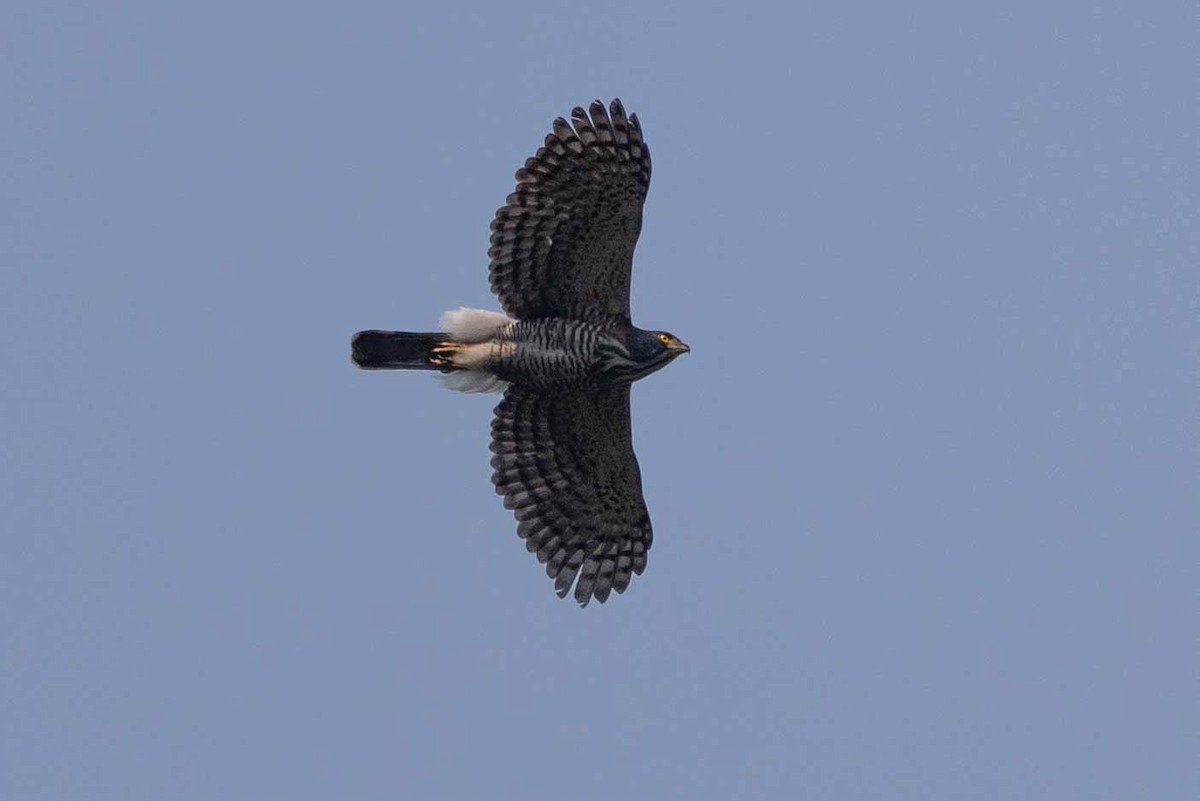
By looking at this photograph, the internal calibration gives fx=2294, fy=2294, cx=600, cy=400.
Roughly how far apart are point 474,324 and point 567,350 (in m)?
0.98

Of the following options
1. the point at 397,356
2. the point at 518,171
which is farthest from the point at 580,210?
the point at 397,356

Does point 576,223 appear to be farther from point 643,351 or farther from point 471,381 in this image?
point 471,381

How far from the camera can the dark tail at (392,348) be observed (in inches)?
901

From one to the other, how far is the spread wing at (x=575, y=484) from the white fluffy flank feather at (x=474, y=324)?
2.36 ft

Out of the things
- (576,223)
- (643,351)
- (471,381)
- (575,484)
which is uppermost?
(576,223)

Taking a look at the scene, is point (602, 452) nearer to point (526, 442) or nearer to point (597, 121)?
point (526, 442)

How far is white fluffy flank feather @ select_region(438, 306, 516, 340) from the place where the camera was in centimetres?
2270

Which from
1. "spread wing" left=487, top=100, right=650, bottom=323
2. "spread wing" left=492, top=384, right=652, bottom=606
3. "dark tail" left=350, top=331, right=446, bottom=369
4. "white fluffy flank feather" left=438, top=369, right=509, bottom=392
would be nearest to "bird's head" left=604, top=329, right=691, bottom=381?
"spread wing" left=487, top=100, right=650, bottom=323

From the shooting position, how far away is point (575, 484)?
77.2 feet

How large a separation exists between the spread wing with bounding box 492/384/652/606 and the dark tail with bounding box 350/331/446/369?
952mm

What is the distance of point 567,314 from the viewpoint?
74.5 ft

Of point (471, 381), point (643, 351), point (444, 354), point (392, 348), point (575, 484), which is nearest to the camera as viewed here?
point (643, 351)

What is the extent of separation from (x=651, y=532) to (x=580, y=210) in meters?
3.54

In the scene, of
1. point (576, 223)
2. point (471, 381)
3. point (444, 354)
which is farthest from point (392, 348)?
point (576, 223)
